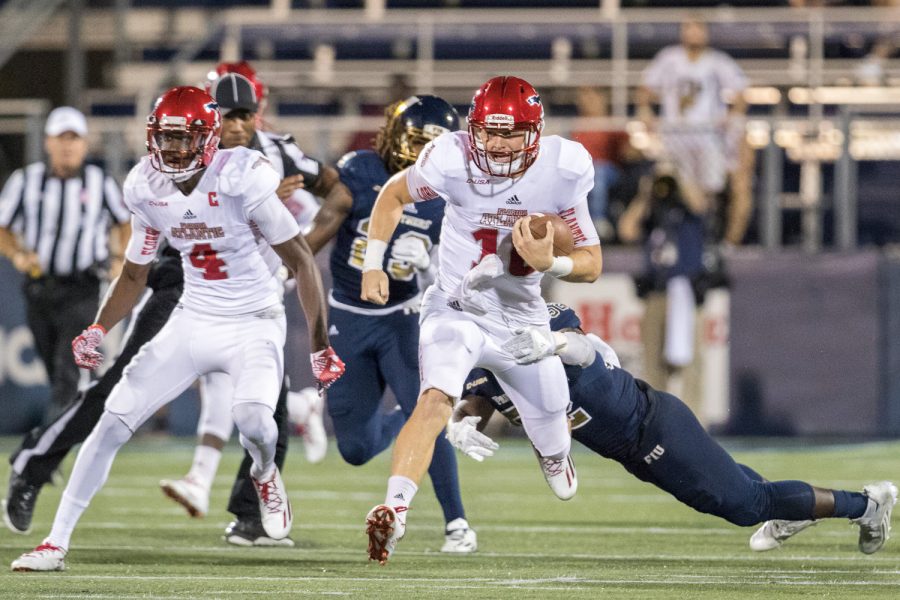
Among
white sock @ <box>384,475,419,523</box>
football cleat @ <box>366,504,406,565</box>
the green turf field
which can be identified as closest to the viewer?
football cleat @ <box>366,504,406,565</box>

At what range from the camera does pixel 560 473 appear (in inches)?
229

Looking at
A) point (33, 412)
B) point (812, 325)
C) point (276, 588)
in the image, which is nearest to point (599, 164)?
point (812, 325)

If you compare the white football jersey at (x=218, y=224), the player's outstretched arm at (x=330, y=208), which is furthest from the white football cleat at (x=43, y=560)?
the player's outstretched arm at (x=330, y=208)

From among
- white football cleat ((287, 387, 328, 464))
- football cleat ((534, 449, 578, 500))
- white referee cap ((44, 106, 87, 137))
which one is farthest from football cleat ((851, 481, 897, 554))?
white referee cap ((44, 106, 87, 137))

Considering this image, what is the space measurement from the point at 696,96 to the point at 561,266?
743 cm

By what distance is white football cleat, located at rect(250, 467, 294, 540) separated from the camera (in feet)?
20.3

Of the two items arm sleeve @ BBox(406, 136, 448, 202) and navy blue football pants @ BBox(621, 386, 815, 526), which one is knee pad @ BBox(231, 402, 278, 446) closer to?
arm sleeve @ BBox(406, 136, 448, 202)

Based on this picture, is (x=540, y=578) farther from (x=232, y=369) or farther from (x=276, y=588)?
(x=232, y=369)

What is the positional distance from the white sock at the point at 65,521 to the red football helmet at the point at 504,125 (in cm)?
173

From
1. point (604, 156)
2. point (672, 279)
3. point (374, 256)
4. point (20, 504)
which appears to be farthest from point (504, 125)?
point (604, 156)

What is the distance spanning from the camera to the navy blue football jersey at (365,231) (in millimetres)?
6859

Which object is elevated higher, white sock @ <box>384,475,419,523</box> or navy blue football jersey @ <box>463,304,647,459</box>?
navy blue football jersey @ <box>463,304,647,459</box>

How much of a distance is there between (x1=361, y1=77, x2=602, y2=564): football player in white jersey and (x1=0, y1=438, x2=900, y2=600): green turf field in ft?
1.65

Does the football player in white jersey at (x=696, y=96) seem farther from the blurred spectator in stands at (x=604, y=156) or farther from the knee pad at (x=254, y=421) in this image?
the knee pad at (x=254, y=421)
